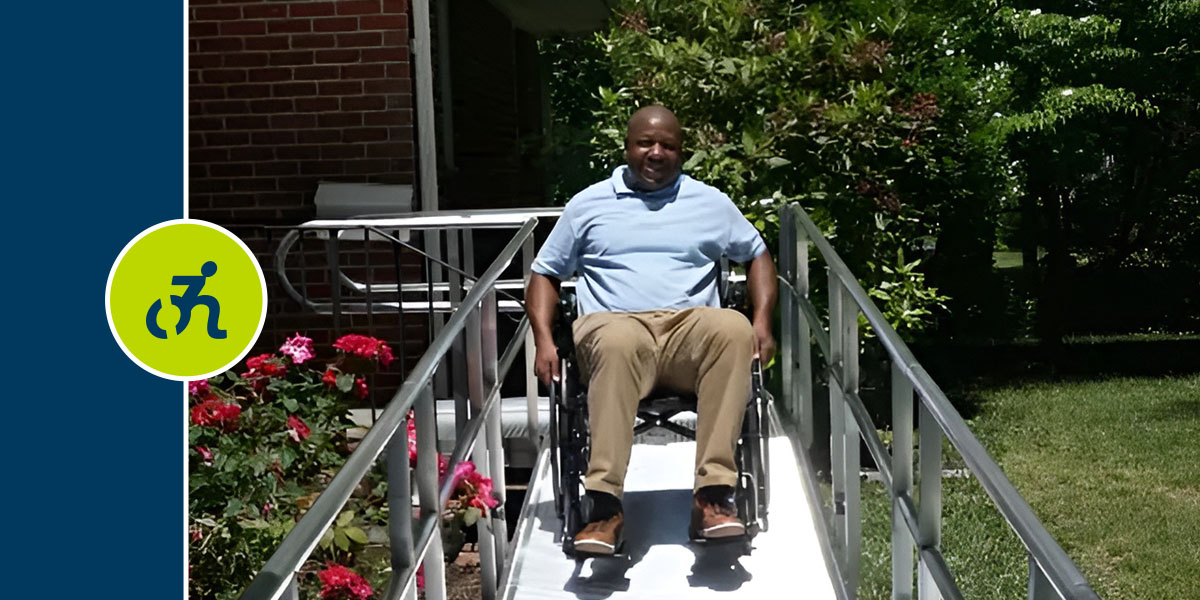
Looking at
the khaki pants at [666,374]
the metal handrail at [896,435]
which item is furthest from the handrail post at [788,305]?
the khaki pants at [666,374]

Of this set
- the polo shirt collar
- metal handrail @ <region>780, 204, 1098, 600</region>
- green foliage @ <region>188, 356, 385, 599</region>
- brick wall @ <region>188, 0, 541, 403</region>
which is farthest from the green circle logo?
brick wall @ <region>188, 0, 541, 403</region>

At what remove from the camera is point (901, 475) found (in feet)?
10.4

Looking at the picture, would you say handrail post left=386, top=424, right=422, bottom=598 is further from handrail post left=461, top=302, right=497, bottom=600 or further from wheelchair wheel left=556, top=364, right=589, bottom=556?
wheelchair wheel left=556, top=364, right=589, bottom=556

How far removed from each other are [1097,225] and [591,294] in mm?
12837

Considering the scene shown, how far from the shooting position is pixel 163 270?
3.72m

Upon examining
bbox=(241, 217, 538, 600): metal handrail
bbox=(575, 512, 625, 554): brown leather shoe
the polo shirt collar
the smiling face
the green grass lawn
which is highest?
the smiling face

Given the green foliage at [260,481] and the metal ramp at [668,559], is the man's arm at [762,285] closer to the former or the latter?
the metal ramp at [668,559]

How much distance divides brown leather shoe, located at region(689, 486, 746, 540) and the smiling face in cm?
93

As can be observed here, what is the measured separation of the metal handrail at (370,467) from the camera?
73.9 inches

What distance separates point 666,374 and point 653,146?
0.66 meters

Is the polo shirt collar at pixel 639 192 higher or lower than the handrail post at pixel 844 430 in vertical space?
higher

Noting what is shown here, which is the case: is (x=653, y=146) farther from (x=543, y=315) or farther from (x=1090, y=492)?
(x=1090, y=492)

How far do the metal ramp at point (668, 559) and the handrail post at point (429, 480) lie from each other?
0.81 m

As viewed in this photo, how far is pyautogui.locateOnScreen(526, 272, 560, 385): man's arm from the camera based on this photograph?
4234mm
